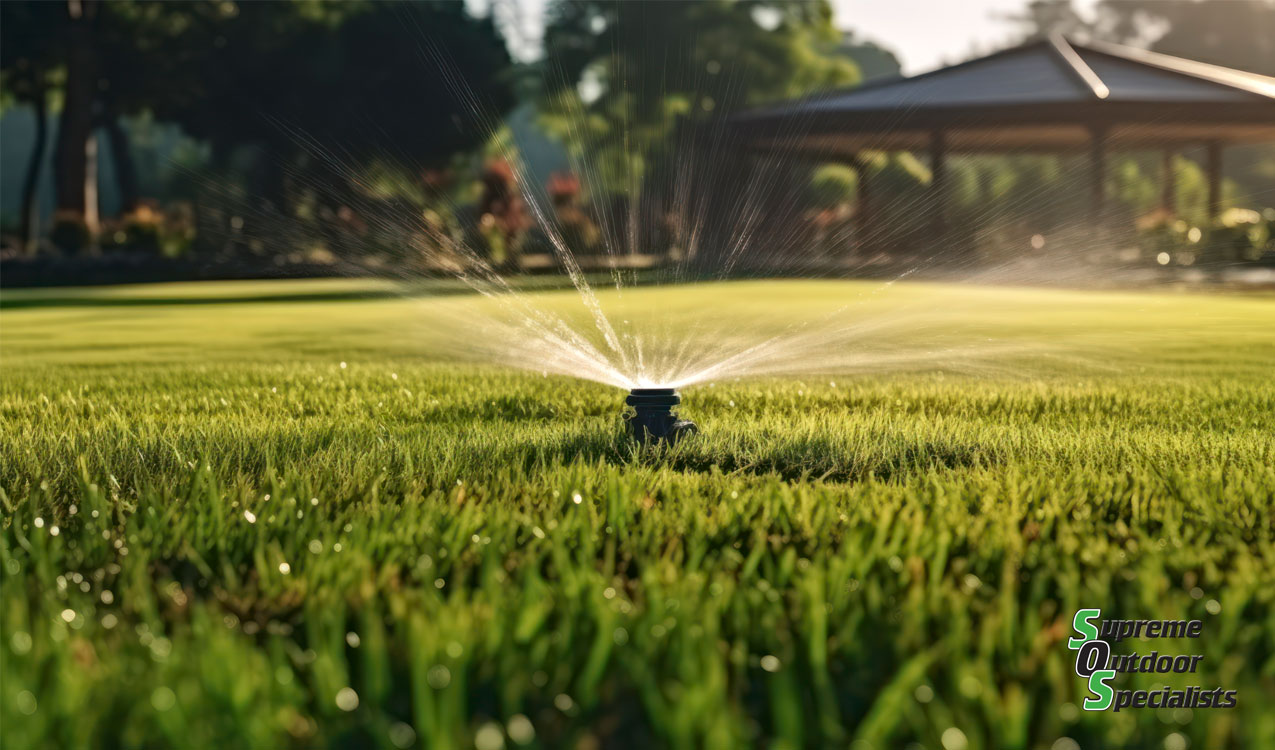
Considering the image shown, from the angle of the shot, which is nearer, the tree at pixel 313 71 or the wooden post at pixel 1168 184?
the wooden post at pixel 1168 184

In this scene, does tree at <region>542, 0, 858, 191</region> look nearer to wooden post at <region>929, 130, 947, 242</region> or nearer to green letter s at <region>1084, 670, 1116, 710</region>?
wooden post at <region>929, 130, 947, 242</region>

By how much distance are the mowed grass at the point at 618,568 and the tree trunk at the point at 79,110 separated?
24.9 m

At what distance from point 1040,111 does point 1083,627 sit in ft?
71.5

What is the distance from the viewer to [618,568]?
8.63 ft

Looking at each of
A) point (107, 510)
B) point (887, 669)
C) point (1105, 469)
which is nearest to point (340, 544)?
point (107, 510)

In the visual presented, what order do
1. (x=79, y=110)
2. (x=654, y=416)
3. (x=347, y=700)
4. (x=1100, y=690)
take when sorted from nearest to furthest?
(x=347, y=700) → (x=1100, y=690) → (x=654, y=416) → (x=79, y=110)

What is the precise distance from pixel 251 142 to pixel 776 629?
114 feet

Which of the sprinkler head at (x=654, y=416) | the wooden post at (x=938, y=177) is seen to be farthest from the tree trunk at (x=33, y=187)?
the sprinkler head at (x=654, y=416)

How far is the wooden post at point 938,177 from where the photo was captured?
79.8 feet

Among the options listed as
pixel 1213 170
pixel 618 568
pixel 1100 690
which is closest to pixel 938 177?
pixel 1213 170

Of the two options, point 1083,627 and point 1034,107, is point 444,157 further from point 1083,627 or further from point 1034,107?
point 1083,627

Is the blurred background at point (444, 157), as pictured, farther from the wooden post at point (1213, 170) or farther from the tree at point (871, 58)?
the tree at point (871, 58)

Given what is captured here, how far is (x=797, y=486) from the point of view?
3355 mm

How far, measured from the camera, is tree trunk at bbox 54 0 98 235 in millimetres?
27688
